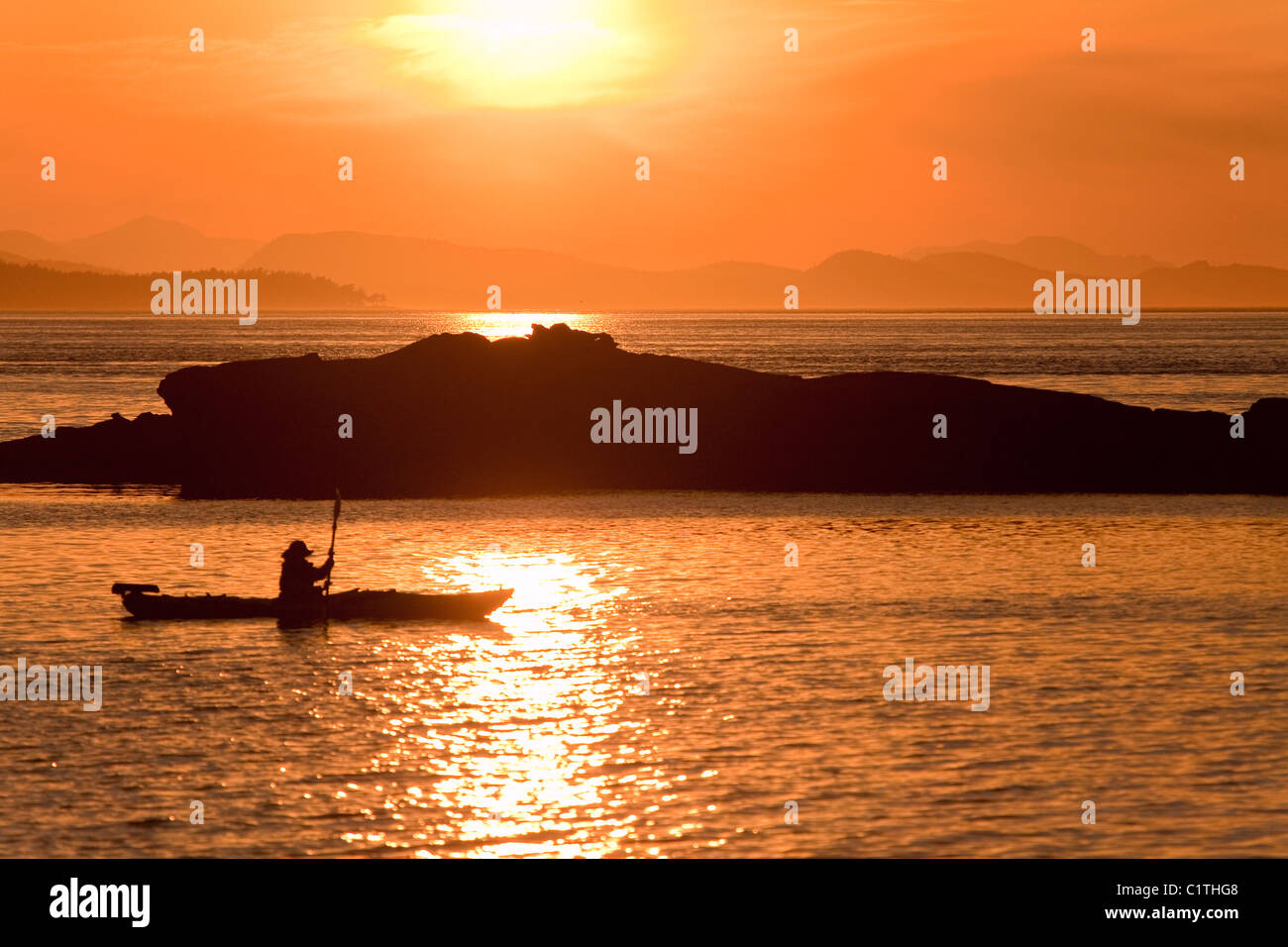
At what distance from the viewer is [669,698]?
2955 cm

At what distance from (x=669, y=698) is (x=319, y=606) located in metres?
12.0

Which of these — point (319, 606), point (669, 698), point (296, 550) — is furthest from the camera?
point (319, 606)

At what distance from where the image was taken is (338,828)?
21281 millimetres

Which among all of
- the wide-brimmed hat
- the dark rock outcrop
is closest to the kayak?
the wide-brimmed hat

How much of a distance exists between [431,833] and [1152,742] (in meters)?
13.0

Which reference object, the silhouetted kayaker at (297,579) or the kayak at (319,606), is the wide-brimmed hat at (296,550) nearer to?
the silhouetted kayaker at (297,579)

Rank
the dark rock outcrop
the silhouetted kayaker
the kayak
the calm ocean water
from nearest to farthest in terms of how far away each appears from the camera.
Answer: the calm ocean water, the silhouetted kayaker, the kayak, the dark rock outcrop

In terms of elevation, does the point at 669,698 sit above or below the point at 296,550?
below

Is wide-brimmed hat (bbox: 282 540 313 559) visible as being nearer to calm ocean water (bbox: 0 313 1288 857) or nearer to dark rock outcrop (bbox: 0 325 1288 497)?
calm ocean water (bbox: 0 313 1288 857)

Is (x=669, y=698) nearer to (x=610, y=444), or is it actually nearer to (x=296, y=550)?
(x=296, y=550)

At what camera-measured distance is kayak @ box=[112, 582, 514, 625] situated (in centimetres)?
3738

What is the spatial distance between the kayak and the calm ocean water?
613 millimetres

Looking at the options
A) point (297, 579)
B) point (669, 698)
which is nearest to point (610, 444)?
point (297, 579)

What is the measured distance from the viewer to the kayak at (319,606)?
37.4 metres
